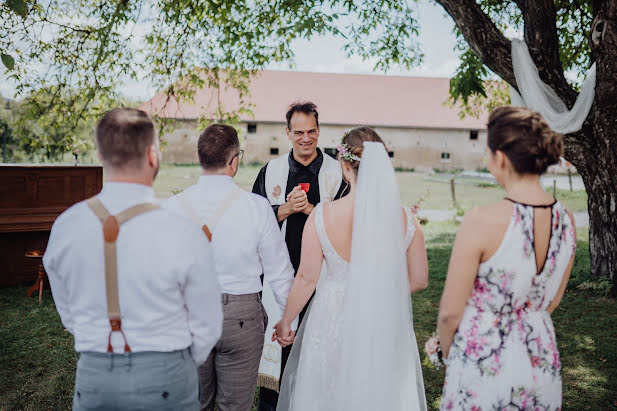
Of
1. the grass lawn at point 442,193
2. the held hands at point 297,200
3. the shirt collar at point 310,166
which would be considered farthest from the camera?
the grass lawn at point 442,193

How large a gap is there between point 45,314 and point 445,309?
6351mm

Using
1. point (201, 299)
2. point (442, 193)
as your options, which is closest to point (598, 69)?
point (201, 299)

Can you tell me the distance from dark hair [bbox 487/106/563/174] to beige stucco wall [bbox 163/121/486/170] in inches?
1470

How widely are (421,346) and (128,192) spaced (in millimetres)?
A: 5074

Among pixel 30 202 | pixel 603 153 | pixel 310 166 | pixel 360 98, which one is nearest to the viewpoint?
pixel 310 166

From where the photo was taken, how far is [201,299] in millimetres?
2047

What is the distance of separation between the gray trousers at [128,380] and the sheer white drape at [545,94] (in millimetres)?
6383

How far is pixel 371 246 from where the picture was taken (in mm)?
2883

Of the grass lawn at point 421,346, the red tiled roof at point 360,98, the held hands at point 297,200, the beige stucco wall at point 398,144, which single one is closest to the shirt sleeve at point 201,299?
the held hands at point 297,200

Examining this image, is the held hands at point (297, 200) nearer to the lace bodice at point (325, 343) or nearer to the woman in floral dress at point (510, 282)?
the lace bodice at point (325, 343)

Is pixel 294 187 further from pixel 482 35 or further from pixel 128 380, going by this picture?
pixel 482 35

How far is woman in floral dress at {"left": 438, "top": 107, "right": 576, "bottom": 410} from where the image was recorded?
2.28 meters

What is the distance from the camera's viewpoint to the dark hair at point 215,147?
2.79 meters

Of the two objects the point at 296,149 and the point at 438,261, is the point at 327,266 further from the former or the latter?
the point at 438,261
